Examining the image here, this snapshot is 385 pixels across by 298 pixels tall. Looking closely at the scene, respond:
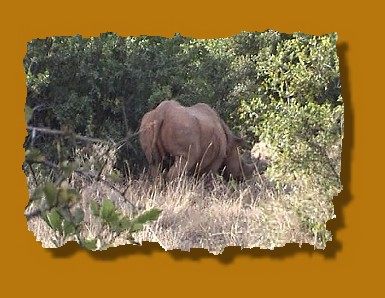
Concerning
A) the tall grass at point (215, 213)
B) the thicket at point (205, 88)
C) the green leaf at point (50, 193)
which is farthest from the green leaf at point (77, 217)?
the thicket at point (205, 88)

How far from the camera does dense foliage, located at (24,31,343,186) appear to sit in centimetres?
537

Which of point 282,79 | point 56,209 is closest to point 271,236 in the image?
point 282,79

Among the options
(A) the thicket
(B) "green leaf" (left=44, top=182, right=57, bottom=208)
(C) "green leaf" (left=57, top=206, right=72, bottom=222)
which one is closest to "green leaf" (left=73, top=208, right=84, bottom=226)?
(C) "green leaf" (left=57, top=206, right=72, bottom=222)

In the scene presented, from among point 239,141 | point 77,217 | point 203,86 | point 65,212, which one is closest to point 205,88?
point 203,86

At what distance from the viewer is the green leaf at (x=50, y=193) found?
3.03 m

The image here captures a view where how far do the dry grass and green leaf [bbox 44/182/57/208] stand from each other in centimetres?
156

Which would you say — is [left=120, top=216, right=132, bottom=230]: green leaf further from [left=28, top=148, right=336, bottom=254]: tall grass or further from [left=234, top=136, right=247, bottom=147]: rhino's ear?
[left=234, top=136, right=247, bottom=147]: rhino's ear

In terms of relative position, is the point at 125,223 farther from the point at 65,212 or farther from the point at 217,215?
the point at 217,215

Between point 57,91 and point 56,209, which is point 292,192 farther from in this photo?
point 56,209

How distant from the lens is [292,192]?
5648 mm

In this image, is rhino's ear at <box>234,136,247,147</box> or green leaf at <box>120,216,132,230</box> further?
rhino's ear at <box>234,136,247,147</box>

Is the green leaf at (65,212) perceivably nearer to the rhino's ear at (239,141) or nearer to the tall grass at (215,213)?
the tall grass at (215,213)

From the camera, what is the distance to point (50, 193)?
120 inches

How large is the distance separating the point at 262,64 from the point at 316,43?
2.16ft
